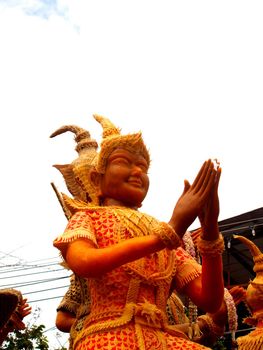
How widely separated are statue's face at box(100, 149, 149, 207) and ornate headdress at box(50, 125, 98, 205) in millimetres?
325

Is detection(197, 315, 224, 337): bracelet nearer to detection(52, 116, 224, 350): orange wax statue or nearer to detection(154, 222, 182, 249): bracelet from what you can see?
detection(52, 116, 224, 350): orange wax statue

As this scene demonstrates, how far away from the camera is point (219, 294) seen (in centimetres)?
336

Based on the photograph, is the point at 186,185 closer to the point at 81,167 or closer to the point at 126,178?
the point at 126,178

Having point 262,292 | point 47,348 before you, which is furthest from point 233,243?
point 262,292

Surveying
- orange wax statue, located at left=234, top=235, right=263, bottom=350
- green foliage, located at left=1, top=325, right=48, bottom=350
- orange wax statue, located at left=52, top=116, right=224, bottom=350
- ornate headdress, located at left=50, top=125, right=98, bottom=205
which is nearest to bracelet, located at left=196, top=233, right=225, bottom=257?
orange wax statue, located at left=52, top=116, right=224, bottom=350

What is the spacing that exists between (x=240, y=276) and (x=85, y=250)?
38.0ft

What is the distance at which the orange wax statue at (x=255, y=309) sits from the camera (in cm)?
426

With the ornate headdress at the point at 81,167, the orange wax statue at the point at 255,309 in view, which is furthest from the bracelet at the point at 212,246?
the orange wax statue at the point at 255,309

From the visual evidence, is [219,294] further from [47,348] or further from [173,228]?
[47,348]

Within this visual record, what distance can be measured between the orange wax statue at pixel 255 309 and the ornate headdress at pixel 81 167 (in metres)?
1.08

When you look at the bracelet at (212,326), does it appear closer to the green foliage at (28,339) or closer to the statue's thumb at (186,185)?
the statue's thumb at (186,185)

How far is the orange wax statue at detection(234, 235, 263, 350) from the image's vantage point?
14.0ft

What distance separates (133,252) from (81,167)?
4.84 feet

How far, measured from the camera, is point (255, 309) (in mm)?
4500
